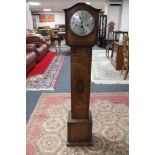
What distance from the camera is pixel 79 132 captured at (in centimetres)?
181

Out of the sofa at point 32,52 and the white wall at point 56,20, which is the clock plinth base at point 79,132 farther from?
the white wall at point 56,20

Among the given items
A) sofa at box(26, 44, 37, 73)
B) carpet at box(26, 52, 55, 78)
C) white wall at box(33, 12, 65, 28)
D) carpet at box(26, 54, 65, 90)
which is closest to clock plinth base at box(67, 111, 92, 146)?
carpet at box(26, 54, 65, 90)

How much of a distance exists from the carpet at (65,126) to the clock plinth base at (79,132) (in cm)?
6

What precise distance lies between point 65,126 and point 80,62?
921 mm

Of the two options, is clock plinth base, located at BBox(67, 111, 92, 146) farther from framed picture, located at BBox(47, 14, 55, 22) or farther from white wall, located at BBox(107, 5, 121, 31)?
framed picture, located at BBox(47, 14, 55, 22)

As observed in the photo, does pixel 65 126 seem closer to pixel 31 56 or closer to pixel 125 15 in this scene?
pixel 31 56

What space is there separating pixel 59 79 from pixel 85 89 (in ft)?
7.21

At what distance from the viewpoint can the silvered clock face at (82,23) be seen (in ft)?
4.99

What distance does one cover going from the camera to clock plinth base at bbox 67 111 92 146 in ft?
5.85

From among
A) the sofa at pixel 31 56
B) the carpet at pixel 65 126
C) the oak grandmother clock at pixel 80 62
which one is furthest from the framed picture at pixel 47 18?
the oak grandmother clock at pixel 80 62

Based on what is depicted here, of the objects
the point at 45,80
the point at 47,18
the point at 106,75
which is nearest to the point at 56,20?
the point at 47,18
